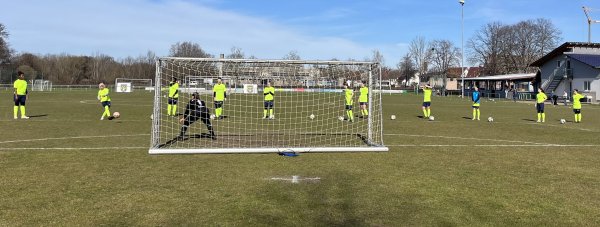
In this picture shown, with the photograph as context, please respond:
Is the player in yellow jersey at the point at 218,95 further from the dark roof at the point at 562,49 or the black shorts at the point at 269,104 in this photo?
the dark roof at the point at 562,49

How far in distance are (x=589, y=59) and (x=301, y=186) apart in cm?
5298

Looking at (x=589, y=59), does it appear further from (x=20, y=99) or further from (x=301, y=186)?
(x=20, y=99)

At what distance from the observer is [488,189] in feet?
22.7

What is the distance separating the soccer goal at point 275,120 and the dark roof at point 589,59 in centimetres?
3695

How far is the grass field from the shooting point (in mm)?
5375

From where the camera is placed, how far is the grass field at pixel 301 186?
5.38 meters

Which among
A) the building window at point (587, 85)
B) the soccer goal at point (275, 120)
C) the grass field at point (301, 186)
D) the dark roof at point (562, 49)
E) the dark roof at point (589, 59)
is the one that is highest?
the dark roof at point (562, 49)

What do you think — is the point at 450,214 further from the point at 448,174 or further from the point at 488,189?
the point at 448,174

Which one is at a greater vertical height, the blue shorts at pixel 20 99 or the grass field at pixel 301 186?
the blue shorts at pixel 20 99

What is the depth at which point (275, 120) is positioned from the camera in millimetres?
19516

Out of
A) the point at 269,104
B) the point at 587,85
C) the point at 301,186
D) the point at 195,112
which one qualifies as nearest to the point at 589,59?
the point at 587,85

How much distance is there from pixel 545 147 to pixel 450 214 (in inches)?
299

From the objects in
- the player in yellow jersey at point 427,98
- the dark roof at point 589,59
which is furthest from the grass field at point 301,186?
the dark roof at point 589,59

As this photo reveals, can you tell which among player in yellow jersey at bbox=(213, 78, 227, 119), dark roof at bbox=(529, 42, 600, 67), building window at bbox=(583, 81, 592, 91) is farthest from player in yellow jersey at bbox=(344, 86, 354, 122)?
dark roof at bbox=(529, 42, 600, 67)
